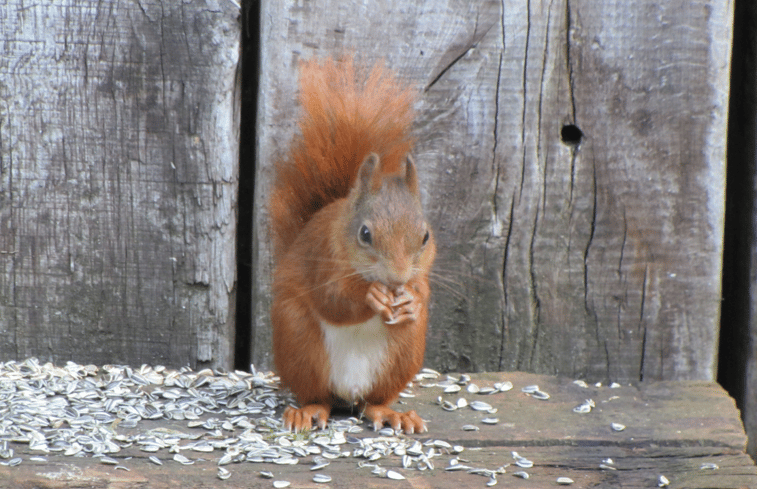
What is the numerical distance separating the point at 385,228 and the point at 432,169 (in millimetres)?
410

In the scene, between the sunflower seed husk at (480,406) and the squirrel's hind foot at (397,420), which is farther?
the sunflower seed husk at (480,406)

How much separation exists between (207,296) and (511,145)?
0.66 metres

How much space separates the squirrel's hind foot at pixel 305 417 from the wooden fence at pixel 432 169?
0.33 m

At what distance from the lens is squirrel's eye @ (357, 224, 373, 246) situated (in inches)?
53.1

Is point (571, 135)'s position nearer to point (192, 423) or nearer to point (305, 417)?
point (305, 417)

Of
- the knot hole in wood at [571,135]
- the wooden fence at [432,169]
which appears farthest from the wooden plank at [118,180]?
the knot hole in wood at [571,135]

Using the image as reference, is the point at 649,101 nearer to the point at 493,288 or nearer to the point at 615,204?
the point at 615,204

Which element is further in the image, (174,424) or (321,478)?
(174,424)

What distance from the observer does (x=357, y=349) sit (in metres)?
1.46

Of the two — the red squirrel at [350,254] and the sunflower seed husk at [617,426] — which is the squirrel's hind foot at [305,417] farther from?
the sunflower seed husk at [617,426]

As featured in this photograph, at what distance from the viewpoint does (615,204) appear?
1.73 metres

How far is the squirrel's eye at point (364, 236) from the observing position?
1.35 meters

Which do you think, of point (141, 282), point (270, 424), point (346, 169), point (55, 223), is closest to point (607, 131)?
point (346, 169)

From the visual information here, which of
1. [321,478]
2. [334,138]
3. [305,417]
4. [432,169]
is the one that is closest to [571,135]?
[432,169]
